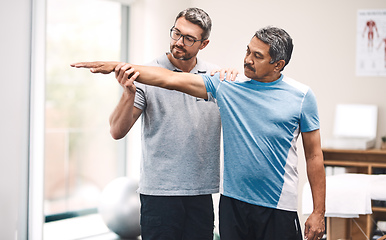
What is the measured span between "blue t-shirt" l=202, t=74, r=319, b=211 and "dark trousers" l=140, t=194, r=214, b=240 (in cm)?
27

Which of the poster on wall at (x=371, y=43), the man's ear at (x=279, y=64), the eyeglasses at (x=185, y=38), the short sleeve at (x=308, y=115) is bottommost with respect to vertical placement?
the short sleeve at (x=308, y=115)

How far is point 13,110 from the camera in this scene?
2746mm

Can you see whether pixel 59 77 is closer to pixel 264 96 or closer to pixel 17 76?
pixel 17 76

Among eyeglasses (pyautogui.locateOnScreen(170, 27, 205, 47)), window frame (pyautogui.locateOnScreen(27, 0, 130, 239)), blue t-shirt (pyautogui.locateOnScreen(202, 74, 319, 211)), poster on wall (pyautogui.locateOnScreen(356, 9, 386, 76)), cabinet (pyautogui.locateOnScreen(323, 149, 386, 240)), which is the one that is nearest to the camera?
blue t-shirt (pyautogui.locateOnScreen(202, 74, 319, 211))

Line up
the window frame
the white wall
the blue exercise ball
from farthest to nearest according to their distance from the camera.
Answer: the blue exercise ball, the window frame, the white wall

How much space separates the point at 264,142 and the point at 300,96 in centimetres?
19

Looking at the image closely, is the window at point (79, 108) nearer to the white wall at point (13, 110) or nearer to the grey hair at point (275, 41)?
the white wall at point (13, 110)

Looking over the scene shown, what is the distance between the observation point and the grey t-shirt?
5.51 feet

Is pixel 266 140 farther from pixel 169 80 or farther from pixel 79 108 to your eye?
pixel 79 108

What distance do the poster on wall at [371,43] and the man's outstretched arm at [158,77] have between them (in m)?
2.49

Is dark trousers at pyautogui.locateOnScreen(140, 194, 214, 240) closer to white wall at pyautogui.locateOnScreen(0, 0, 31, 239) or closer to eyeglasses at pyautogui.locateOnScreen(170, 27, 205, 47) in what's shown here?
eyeglasses at pyautogui.locateOnScreen(170, 27, 205, 47)

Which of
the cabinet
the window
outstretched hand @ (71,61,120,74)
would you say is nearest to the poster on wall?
the cabinet

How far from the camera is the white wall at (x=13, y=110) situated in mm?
2699

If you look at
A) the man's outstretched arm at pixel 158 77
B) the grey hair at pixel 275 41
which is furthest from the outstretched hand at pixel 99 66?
the grey hair at pixel 275 41
